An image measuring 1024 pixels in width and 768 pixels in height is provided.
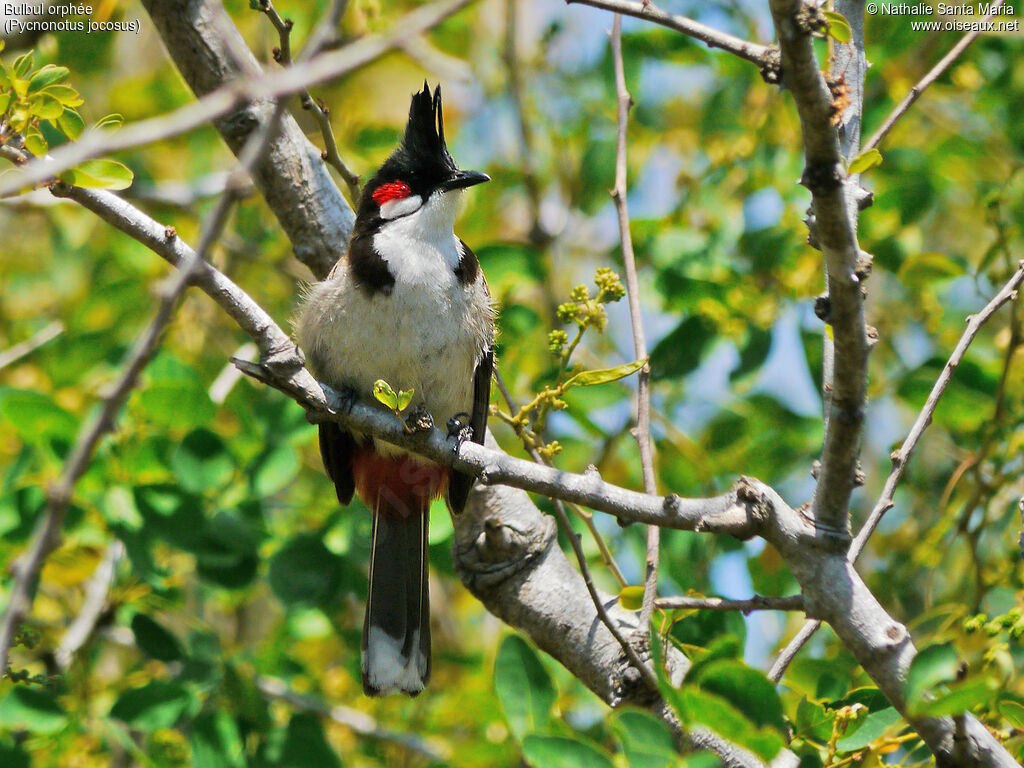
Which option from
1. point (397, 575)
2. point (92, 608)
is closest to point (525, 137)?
point (397, 575)

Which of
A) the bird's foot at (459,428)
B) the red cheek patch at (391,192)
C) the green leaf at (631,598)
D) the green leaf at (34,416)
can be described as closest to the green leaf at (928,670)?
the green leaf at (631,598)

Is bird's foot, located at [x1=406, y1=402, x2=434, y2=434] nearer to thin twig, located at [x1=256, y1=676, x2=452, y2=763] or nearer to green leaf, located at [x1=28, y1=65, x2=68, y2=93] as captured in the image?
green leaf, located at [x1=28, y1=65, x2=68, y2=93]

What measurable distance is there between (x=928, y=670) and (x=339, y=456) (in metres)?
1.84

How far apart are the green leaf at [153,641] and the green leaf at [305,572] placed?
0.31 metres

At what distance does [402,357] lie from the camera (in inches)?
102

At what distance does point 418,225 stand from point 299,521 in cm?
100

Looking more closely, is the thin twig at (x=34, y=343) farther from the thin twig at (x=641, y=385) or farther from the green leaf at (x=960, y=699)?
the green leaf at (x=960, y=699)

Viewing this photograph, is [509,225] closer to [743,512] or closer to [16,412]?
[16,412]

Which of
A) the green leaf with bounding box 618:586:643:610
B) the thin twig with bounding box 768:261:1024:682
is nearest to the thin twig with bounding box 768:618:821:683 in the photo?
the thin twig with bounding box 768:261:1024:682

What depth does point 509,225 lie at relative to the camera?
4445 millimetres

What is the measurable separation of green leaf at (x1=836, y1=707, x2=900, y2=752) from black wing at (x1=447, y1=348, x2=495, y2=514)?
117 centimetres

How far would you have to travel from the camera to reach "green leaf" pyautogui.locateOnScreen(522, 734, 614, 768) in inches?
61.7

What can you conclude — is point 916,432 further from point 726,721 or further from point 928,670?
point 726,721

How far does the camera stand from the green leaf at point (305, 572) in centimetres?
262
